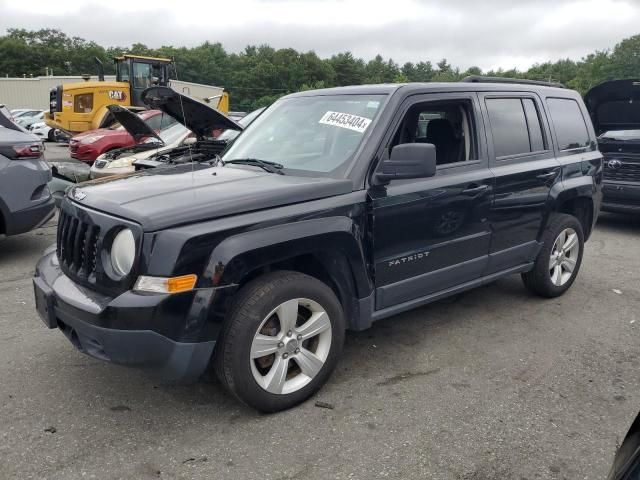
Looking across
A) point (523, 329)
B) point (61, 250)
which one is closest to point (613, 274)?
point (523, 329)

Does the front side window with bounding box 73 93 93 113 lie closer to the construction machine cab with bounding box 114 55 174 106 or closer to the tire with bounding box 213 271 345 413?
the construction machine cab with bounding box 114 55 174 106

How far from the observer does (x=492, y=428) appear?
304 centimetres

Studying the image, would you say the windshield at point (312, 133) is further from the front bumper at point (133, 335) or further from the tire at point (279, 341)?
the front bumper at point (133, 335)

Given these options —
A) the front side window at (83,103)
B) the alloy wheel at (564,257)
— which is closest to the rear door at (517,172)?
the alloy wheel at (564,257)

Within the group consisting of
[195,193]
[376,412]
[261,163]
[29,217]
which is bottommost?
[376,412]

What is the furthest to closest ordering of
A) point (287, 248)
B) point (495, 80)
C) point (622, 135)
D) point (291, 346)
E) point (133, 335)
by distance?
point (622, 135) → point (495, 80) → point (291, 346) → point (287, 248) → point (133, 335)

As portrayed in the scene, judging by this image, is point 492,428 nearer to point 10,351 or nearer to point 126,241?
point 126,241

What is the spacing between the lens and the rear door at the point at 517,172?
14.1ft

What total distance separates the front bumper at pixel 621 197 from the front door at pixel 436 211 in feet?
16.4

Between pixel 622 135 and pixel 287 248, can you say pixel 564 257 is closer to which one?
pixel 287 248

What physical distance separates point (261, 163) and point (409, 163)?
41.2 inches

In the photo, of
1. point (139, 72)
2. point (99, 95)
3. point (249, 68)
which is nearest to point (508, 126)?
point (99, 95)

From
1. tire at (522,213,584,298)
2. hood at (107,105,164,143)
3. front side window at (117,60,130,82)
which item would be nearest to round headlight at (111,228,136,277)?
tire at (522,213,584,298)

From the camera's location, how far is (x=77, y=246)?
3.11 metres
